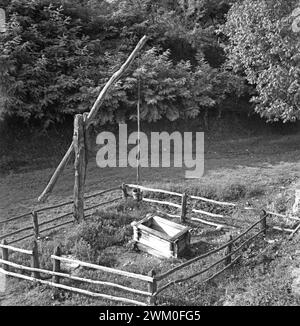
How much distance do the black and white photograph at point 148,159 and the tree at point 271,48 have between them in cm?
5

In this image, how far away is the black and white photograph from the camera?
7414 millimetres

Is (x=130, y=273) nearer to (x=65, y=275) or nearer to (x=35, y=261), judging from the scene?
(x=65, y=275)

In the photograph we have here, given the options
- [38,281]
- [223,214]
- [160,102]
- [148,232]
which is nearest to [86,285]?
[38,281]

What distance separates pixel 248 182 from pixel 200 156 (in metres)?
3.15

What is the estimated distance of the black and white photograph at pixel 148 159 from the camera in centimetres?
741

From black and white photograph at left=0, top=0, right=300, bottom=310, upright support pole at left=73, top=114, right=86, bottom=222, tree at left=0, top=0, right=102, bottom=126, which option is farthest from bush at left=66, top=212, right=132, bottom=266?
tree at left=0, top=0, right=102, bottom=126

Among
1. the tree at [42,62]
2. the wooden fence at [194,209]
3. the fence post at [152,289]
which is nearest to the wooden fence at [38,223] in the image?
the wooden fence at [194,209]

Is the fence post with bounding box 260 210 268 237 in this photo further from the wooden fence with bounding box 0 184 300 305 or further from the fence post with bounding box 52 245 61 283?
the fence post with bounding box 52 245 61 283

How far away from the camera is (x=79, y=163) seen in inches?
365

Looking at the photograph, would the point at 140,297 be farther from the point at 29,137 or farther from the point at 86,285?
the point at 29,137

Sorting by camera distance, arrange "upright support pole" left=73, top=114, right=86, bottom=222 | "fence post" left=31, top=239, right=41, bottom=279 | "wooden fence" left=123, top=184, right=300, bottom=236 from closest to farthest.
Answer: "fence post" left=31, top=239, right=41, bottom=279 < "upright support pole" left=73, top=114, right=86, bottom=222 < "wooden fence" left=123, top=184, right=300, bottom=236

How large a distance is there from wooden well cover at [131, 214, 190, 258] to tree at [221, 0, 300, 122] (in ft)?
21.2

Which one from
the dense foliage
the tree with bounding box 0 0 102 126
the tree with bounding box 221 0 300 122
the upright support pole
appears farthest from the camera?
the dense foliage

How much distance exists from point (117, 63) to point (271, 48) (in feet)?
17.8
